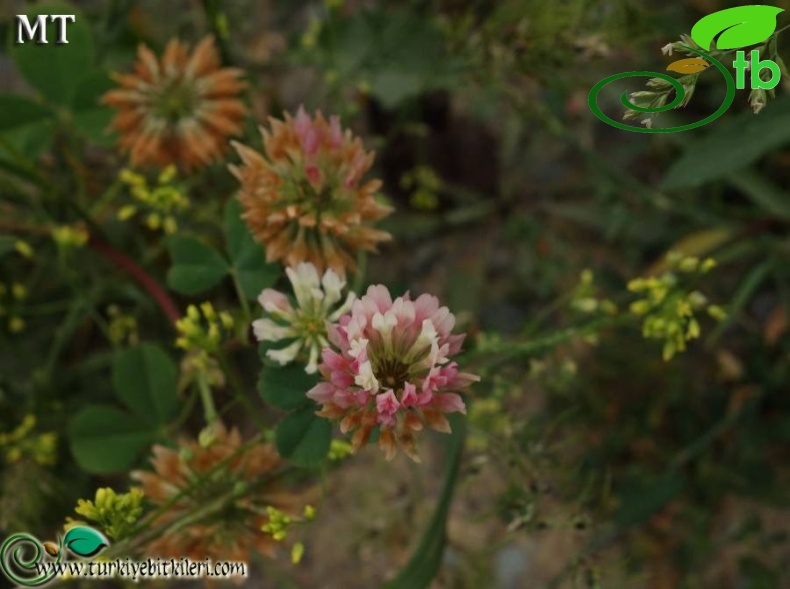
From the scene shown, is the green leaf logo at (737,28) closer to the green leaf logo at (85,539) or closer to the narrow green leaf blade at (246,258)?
the narrow green leaf blade at (246,258)

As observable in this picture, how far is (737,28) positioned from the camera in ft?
2.40

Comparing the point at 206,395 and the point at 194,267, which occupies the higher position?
the point at 194,267

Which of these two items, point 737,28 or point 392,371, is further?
point 737,28

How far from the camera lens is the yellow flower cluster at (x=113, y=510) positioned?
0.66m

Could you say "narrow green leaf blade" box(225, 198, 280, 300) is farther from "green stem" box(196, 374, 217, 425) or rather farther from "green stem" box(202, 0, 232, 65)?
"green stem" box(202, 0, 232, 65)

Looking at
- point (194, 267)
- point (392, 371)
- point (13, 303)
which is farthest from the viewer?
point (13, 303)

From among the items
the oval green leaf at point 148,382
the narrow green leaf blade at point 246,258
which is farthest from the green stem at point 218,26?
the oval green leaf at point 148,382

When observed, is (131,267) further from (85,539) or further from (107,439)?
(85,539)

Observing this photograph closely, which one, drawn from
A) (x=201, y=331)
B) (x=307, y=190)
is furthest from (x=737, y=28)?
(x=201, y=331)

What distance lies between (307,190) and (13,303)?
1.87 ft

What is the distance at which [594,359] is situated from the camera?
1286mm

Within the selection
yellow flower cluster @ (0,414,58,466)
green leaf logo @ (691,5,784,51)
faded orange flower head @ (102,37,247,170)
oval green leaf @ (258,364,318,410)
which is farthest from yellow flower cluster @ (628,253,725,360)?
yellow flower cluster @ (0,414,58,466)

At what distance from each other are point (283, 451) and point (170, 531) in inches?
4.3

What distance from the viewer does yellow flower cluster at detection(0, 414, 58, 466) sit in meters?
0.97
